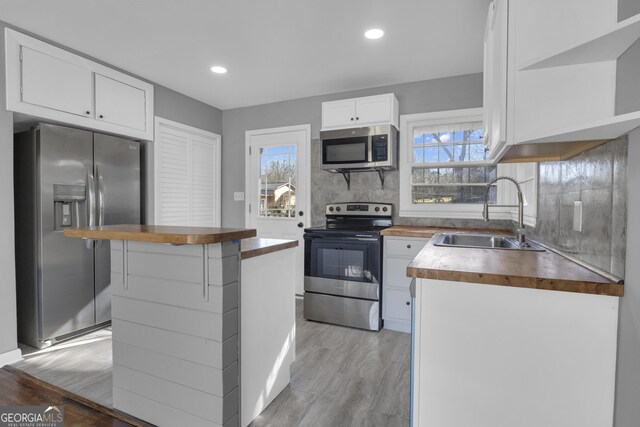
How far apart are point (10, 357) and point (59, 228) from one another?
0.96 meters

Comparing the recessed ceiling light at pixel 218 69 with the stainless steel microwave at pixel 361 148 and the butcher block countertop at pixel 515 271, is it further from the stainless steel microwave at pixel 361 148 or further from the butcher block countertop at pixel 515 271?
the butcher block countertop at pixel 515 271

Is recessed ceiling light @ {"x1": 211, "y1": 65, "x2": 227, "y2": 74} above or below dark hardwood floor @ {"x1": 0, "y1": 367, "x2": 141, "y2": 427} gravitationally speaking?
above

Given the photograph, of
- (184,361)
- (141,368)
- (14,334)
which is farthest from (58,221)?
(184,361)

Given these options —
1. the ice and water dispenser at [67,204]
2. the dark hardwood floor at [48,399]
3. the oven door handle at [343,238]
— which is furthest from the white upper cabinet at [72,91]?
the dark hardwood floor at [48,399]

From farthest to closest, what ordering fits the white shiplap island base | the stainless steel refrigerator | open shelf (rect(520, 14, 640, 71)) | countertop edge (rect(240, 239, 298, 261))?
1. the stainless steel refrigerator
2. countertop edge (rect(240, 239, 298, 261))
3. the white shiplap island base
4. open shelf (rect(520, 14, 640, 71))

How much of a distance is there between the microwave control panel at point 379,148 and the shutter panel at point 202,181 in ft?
7.37

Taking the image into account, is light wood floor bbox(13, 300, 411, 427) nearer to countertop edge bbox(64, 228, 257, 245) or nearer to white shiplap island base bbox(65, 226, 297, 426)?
white shiplap island base bbox(65, 226, 297, 426)

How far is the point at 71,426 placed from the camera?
66 cm

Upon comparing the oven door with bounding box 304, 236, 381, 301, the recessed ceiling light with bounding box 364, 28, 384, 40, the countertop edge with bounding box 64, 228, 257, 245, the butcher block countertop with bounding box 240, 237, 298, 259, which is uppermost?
the recessed ceiling light with bounding box 364, 28, 384, 40

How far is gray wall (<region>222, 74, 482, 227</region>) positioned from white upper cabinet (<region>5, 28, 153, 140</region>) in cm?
117

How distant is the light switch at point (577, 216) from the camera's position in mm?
1404

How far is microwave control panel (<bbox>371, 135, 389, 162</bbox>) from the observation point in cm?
330

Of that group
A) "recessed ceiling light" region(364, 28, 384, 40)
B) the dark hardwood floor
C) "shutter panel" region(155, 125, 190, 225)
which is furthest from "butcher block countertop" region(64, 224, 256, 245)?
"shutter panel" region(155, 125, 190, 225)

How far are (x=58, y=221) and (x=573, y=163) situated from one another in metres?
3.46
